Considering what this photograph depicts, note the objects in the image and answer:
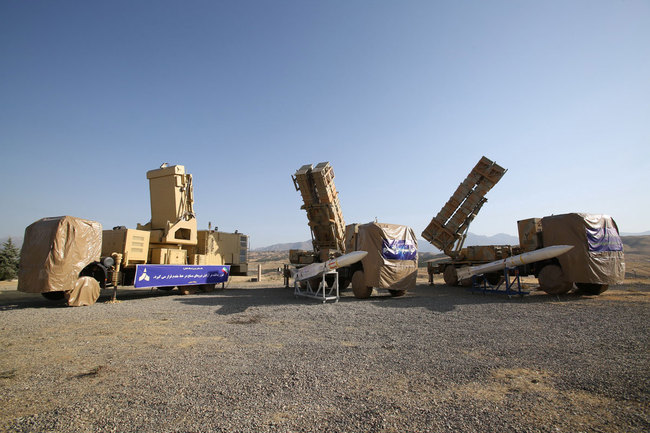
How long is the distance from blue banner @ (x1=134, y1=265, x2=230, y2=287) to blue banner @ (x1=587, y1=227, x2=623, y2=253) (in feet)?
50.0

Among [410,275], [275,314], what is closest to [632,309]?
[410,275]

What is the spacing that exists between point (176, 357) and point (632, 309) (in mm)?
12132

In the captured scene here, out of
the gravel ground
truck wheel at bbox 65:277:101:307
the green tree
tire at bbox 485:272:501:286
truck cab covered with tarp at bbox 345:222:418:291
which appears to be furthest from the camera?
the green tree

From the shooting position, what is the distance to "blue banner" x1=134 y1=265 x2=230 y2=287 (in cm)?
1183

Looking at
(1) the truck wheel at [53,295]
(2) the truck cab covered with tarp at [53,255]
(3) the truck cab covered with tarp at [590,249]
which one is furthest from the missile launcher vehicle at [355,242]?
(1) the truck wheel at [53,295]

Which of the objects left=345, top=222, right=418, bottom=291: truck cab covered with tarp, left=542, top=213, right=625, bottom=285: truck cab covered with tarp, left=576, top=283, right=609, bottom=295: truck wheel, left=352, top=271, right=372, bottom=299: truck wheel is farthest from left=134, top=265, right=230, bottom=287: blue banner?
left=576, top=283, right=609, bottom=295: truck wheel

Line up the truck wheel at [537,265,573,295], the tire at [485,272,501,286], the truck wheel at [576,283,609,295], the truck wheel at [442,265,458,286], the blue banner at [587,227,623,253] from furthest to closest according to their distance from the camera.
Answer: the truck wheel at [442,265,458,286] < the tire at [485,272,501,286] < the truck wheel at [576,283,609,295] < the truck wheel at [537,265,573,295] < the blue banner at [587,227,623,253]

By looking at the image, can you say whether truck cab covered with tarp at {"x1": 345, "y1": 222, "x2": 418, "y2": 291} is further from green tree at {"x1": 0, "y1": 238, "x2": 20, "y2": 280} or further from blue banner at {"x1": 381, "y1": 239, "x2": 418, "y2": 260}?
green tree at {"x1": 0, "y1": 238, "x2": 20, "y2": 280}

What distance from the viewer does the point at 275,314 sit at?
9203 millimetres

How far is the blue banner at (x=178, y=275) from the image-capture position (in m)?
11.8

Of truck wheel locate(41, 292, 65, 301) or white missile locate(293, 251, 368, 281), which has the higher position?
white missile locate(293, 251, 368, 281)

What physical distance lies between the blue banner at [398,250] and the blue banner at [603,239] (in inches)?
246

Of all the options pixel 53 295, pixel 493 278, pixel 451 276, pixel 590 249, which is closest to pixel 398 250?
pixel 590 249

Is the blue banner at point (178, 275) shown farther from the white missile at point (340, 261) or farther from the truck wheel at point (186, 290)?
the white missile at point (340, 261)
